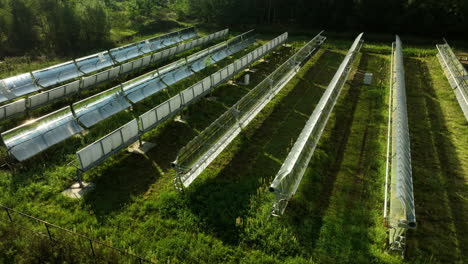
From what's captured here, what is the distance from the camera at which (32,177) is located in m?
10.1

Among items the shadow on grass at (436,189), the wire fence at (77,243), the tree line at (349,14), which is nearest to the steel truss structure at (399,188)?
the shadow on grass at (436,189)

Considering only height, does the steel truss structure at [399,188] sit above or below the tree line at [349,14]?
below

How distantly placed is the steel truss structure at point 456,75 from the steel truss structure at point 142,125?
39.1 feet

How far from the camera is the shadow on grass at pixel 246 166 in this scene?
28.7ft

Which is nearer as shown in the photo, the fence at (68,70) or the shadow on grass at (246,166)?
the shadow on grass at (246,166)

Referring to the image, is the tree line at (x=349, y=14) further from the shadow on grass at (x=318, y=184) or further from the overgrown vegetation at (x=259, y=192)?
the shadow on grass at (x=318, y=184)

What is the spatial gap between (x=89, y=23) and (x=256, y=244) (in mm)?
24881

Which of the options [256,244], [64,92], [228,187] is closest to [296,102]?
[228,187]

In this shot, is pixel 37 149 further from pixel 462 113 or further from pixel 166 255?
pixel 462 113

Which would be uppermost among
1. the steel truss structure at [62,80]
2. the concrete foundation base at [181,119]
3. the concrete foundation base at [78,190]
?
the steel truss structure at [62,80]

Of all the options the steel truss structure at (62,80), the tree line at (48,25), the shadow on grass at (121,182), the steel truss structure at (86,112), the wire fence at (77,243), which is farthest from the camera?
the tree line at (48,25)

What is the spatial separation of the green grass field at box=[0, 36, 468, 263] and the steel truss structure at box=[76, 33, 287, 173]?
69cm

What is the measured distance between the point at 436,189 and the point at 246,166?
6.32 meters

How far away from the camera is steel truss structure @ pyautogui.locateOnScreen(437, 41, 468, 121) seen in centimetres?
1506
